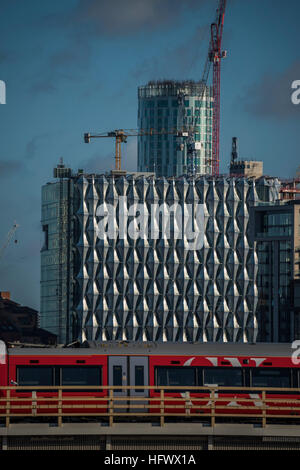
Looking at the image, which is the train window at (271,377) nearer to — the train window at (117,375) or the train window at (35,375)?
the train window at (117,375)

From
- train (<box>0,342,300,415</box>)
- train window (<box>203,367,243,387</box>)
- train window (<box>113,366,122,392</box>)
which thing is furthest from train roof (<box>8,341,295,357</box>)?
train window (<box>203,367,243,387</box>)

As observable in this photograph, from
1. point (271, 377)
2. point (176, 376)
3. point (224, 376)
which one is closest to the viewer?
point (176, 376)

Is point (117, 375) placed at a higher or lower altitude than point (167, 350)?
lower

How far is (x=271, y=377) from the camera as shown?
60.2 metres

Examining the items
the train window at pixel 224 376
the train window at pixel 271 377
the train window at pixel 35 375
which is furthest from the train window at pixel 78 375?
the train window at pixel 271 377

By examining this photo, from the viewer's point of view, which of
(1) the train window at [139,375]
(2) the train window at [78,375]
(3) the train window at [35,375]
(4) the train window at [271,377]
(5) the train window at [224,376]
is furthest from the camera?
(4) the train window at [271,377]

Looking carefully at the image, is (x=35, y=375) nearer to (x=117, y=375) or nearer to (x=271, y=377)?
(x=117, y=375)

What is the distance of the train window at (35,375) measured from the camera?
58.9 meters

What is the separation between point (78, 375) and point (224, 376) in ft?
24.9

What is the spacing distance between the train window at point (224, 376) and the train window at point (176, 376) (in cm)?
73

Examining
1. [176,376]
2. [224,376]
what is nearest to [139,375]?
[176,376]
